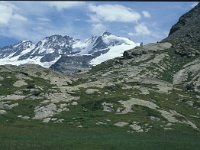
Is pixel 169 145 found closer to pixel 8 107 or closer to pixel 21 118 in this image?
pixel 21 118

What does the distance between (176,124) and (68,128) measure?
4631 cm

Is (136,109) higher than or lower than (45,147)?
higher

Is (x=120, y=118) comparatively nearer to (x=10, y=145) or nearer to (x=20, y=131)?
(x=20, y=131)

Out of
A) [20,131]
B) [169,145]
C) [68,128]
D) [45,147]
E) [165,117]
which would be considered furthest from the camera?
[165,117]

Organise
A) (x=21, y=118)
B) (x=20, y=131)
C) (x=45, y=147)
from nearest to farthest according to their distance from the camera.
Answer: (x=45, y=147)
(x=20, y=131)
(x=21, y=118)

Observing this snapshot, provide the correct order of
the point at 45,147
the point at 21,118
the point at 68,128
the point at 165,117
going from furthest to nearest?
the point at 165,117, the point at 21,118, the point at 68,128, the point at 45,147

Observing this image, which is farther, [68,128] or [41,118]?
[41,118]

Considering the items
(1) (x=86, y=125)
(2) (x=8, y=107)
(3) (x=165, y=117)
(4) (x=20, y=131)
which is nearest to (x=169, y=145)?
(4) (x=20, y=131)

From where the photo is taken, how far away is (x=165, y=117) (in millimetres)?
189625

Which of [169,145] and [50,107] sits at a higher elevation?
[50,107]

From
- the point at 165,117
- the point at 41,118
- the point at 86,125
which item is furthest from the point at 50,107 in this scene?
the point at 165,117

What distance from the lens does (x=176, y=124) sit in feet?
583

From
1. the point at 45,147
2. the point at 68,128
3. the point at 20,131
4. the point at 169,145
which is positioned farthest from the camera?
the point at 68,128

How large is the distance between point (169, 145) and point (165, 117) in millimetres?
78601
